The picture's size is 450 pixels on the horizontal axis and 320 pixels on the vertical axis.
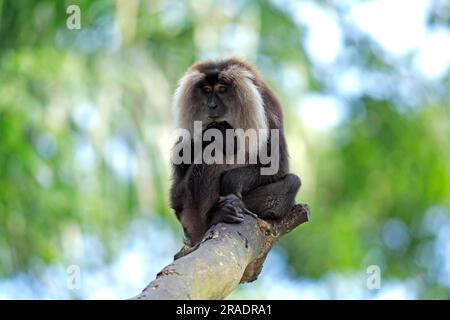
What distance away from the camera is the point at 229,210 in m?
7.14

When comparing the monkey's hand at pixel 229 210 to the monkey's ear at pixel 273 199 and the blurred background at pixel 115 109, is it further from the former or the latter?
the blurred background at pixel 115 109

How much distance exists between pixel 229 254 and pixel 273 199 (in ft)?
5.92

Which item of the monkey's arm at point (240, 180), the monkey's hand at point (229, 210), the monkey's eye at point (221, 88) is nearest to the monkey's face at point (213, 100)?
the monkey's eye at point (221, 88)

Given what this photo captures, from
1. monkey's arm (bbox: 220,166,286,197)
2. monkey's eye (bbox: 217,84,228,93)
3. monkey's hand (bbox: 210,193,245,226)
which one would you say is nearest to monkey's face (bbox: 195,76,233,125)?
monkey's eye (bbox: 217,84,228,93)

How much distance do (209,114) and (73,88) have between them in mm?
12757

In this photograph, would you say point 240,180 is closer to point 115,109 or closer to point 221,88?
point 221,88

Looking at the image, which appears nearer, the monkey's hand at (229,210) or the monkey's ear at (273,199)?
the monkey's hand at (229,210)

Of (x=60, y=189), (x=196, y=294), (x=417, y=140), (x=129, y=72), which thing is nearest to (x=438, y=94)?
(x=417, y=140)

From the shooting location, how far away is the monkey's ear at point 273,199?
24.8ft

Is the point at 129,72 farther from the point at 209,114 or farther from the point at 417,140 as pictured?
the point at 209,114

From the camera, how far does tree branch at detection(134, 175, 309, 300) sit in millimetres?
4964

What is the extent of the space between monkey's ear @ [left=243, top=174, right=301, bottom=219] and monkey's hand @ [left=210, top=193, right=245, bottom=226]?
21cm

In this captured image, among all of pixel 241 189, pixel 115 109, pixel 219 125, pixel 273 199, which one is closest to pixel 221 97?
pixel 219 125

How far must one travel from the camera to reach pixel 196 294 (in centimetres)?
504
